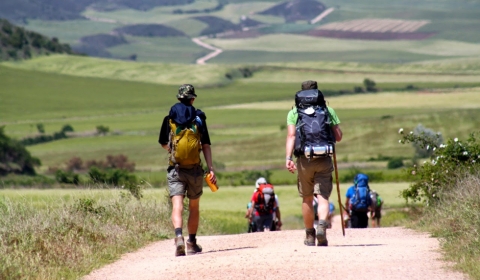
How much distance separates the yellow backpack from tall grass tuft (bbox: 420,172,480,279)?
9.06 feet

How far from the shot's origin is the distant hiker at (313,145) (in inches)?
419

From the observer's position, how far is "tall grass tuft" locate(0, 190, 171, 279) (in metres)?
9.22

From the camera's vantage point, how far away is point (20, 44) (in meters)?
123

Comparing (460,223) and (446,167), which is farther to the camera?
(446,167)

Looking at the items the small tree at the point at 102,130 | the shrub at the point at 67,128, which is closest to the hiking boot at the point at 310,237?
the small tree at the point at 102,130

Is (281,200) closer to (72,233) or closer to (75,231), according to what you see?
(75,231)

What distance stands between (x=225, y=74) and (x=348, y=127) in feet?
189

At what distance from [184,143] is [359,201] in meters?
6.76

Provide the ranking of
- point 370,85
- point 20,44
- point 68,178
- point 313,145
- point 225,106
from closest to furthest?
point 313,145 < point 68,178 < point 225,106 < point 370,85 < point 20,44

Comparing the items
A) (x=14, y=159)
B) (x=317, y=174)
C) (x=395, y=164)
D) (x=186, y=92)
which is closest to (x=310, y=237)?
(x=317, y=174)

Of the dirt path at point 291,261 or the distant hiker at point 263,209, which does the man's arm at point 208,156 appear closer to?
the dirt path at point 291,261

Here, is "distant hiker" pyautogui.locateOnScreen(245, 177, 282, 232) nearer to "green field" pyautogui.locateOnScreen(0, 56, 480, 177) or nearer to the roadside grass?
the roadside grass

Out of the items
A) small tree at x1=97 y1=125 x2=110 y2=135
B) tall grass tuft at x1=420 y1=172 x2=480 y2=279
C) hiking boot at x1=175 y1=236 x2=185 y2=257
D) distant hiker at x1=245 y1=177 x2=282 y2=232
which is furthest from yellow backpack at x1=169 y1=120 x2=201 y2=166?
small tree at x1=97 y1=125 x2=110 y2=135

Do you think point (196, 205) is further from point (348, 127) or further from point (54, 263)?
point (348, 127)
